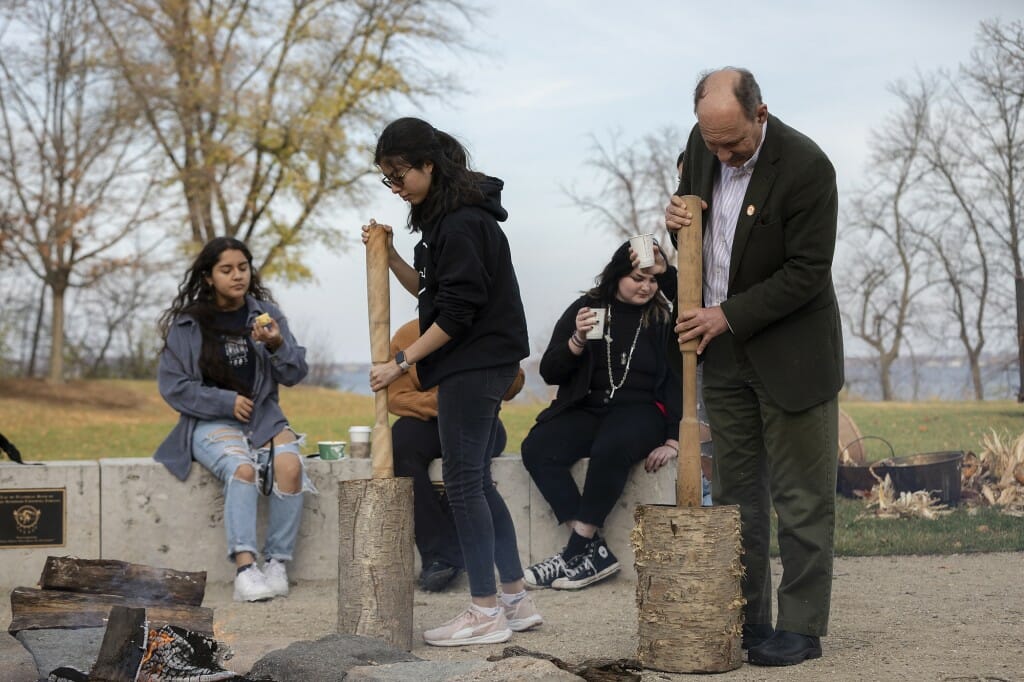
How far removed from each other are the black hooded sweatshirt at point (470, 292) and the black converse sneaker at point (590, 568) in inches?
66.7

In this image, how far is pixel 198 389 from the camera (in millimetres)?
5496

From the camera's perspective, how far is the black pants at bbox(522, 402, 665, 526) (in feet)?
17.7

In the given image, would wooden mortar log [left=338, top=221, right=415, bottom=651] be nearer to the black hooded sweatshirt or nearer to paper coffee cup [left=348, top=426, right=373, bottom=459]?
the black hooded sweatshirt

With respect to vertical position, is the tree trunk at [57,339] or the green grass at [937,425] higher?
the tree trunk at [57,339]

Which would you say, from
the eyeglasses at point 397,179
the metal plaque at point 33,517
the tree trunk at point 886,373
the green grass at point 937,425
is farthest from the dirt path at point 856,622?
the tree trunk at point 886,373

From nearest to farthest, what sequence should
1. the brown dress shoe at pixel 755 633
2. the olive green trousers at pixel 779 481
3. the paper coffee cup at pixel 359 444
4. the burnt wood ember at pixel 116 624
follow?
the burnt wood ember at pixel 116 624 → the olive green trousers at pixel 779 481 → the brown dress shoe at pixel 755 633 → the paper coffee cup at pixel 359 444

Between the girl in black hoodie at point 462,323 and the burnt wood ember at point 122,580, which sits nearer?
the girl in black hoodie at point 462,323

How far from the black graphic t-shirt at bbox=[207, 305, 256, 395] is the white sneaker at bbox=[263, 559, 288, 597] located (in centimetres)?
83

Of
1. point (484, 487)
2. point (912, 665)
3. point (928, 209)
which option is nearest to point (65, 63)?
point (928, 209)

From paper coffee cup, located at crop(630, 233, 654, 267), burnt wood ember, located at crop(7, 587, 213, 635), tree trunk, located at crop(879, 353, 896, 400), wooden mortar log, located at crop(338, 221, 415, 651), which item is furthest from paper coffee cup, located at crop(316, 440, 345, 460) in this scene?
tree trunk, located at crop(879, 353, 896, 400)

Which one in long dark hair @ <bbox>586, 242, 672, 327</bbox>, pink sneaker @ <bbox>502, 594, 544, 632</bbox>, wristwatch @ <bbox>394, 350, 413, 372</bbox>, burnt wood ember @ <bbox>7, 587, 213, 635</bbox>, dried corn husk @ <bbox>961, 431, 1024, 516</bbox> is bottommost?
pink sneaker @ <bbox>502, 594, 544, 632</bbox>

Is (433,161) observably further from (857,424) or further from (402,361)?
(857,424)

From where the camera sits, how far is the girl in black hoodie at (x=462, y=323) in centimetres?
389

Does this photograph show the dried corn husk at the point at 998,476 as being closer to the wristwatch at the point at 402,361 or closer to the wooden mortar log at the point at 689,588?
the wooden mortar log at the point at 689,588
